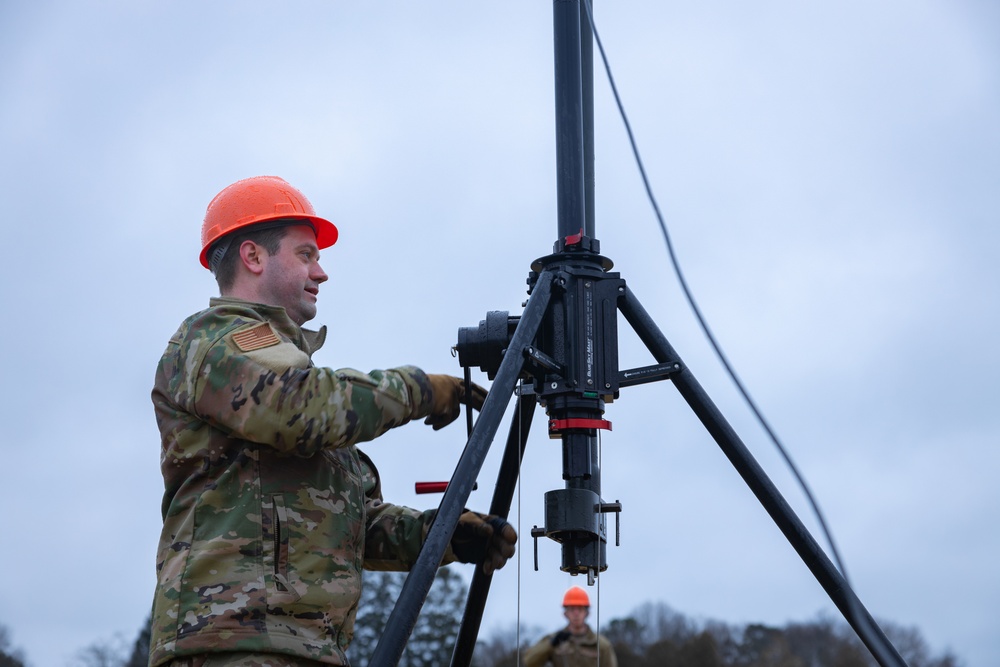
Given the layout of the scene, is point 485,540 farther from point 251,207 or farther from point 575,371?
point 251,207

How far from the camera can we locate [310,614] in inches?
122

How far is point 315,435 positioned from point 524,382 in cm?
101

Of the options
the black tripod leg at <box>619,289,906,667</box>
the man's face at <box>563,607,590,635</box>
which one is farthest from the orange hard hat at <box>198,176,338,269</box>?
the man's face at <box>563,607,590,635</box>

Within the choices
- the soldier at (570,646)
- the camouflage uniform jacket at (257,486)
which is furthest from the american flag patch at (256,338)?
the soldier at (570,646)

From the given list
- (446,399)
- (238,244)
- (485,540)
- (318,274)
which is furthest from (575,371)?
(238,244)

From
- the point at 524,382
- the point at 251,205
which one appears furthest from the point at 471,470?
the point at 251,205

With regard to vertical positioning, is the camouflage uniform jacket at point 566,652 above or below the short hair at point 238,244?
below

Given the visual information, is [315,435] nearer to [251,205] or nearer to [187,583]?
[187,583]

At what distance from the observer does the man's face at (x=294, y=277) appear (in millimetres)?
3537

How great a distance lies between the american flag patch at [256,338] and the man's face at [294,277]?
0.35 meters

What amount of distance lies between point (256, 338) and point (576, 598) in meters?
8.80

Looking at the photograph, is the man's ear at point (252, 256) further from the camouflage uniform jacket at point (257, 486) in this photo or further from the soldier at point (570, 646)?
the soldier at point (570, 646)

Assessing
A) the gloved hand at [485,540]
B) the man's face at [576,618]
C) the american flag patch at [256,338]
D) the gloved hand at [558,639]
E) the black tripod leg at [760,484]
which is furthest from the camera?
the man's face at [576,618]

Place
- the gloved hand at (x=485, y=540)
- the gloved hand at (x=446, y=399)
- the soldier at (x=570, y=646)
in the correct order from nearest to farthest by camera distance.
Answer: the gloved hand at (x=446, y=399)
the gloved hand at (x=485, y=540)
the soldier at (x=570, y=646)
